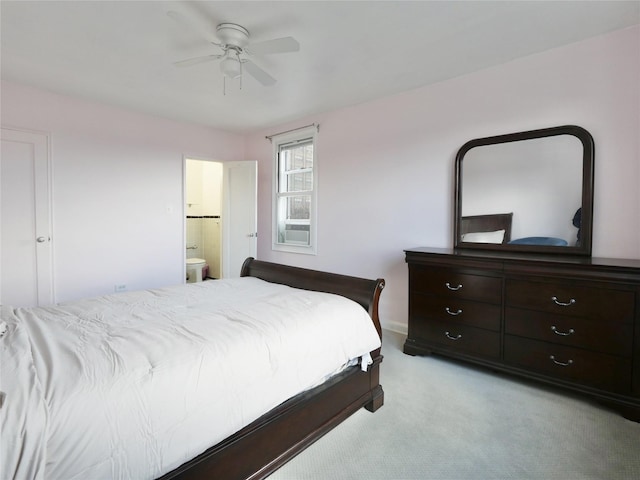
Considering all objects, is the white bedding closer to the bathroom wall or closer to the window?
the window

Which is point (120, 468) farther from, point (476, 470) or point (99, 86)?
point (99, 86)

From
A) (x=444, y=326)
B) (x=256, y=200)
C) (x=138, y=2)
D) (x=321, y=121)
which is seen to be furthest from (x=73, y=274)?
(x=444, y=326)

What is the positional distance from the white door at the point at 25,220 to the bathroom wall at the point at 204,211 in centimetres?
269

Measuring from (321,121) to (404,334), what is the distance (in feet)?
9.22

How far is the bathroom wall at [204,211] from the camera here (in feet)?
20.4

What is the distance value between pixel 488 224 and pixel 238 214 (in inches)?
138

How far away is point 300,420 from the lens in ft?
5.24

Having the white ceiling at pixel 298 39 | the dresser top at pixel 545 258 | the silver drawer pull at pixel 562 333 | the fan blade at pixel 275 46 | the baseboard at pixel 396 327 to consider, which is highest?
the white ceiling at pixel 298 39

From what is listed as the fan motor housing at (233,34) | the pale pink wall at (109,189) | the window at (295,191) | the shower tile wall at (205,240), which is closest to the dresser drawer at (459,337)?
the window at (295,191)

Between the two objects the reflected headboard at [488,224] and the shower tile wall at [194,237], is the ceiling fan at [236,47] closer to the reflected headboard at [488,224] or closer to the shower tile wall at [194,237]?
the reflected headboard at [488,224]

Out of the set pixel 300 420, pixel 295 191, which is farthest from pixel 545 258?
pixel 295 191

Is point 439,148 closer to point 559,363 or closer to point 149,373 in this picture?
point 559,363

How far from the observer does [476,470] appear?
5.16 feet

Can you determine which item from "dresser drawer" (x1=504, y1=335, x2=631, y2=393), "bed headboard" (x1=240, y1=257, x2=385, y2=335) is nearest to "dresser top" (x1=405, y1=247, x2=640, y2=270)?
"dresser drawer" (x1=504, y1=335, x2=631, y2=393)
